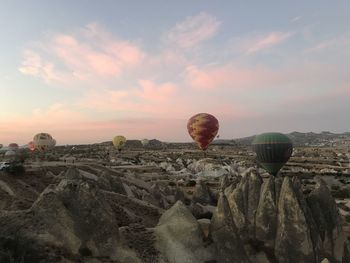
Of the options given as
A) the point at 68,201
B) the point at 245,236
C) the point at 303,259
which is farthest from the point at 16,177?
the point at 303,259

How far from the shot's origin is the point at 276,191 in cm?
3016

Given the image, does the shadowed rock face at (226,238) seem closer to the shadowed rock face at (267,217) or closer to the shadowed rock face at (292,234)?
the shadowed rock face at (267,217)

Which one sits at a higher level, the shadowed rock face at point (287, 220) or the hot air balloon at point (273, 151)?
the hot air balloon at point (273, 151)

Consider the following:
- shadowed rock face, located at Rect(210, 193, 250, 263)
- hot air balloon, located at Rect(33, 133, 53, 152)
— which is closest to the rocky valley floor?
shadowed rock face, located at Rect(210, 193, 250, 263)

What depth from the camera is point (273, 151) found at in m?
50.9

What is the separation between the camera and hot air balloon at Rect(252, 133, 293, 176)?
50531mm

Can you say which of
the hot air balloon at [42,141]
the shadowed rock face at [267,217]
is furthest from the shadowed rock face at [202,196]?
the hot air balloon at [42,141]

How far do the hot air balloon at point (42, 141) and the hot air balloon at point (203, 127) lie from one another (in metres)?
35.1

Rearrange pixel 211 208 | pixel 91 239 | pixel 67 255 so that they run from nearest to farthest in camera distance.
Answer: pixel 67 255 → pixel 91 239 → pixel 211 208

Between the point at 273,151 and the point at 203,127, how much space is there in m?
23.9

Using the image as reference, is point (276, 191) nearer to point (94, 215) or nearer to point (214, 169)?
point (94, 215)

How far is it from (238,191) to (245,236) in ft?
12.3

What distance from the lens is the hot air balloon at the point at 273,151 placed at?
50531mm

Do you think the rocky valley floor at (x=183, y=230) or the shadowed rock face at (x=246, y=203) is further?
the shadowed rock face at (x=246, y=203)
